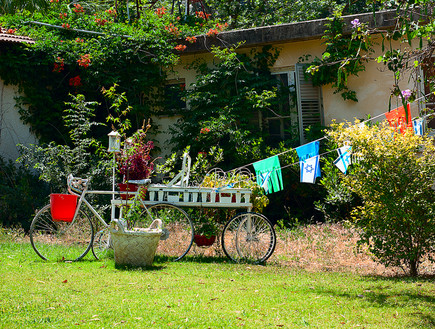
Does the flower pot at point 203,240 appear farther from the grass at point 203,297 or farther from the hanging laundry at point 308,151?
the hanging laundry at point 308,151

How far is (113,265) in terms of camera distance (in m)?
6.67

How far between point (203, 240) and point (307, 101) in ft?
16.2

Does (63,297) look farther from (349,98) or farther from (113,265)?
(349,98)

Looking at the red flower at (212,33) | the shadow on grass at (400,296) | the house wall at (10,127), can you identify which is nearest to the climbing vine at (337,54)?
the red flower at (212,33)

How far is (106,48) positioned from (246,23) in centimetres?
955

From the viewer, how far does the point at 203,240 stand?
7.55 metres

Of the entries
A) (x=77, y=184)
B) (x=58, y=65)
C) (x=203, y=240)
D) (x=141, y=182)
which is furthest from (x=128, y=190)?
(x=58, y=65)

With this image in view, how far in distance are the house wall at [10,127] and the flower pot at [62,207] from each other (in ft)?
16.6

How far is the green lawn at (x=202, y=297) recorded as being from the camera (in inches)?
164

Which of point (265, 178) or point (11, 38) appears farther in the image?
point (11, 38)

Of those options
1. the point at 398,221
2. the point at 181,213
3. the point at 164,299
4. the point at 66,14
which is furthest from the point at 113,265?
the point at 66,14

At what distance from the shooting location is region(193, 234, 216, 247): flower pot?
7539 millimetres

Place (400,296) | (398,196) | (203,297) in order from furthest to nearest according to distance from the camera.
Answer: (398,196) < (400,296) < (203,297)

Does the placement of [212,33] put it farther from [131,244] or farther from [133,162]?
[131,244]
